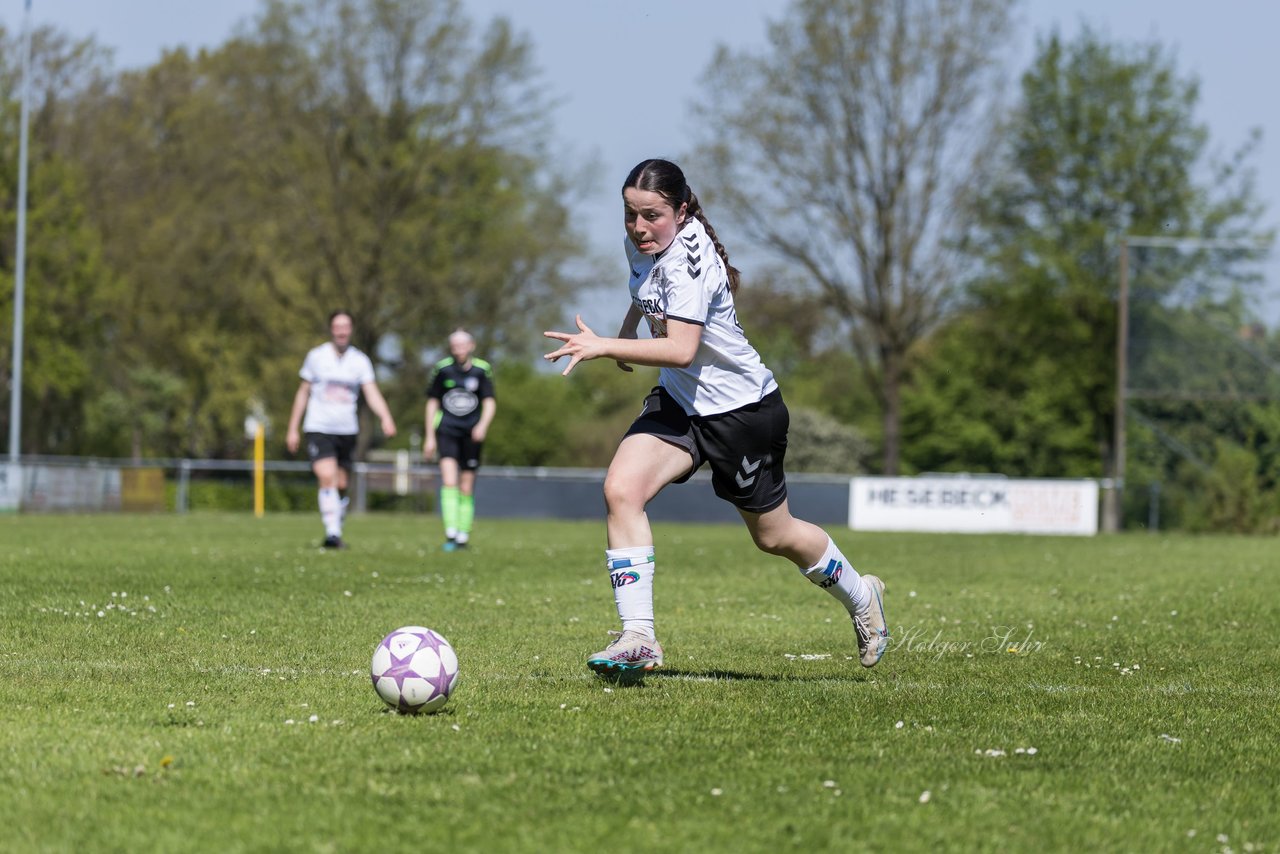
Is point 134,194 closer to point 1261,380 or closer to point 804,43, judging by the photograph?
point 804,43

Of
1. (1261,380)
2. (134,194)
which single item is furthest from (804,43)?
(134,194)

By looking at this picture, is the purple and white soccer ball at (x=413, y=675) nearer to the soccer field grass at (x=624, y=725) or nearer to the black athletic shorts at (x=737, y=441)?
the soccer field grass at (x=624, y=725)

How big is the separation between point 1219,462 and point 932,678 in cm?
2306

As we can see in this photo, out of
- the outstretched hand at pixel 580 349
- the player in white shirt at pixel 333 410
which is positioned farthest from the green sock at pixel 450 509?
the outstretched hand at pixel 580 349

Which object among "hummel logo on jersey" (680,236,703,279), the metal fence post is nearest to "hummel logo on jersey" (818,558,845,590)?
"hummel logo on jersey" (680,236,703,279)

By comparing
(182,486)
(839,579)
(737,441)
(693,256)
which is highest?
(693,256)

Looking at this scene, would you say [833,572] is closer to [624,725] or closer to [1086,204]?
[624,725]

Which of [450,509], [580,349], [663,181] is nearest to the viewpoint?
[580,349]

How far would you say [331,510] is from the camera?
14.5 m

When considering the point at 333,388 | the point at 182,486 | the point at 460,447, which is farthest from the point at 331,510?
the point at 182,486

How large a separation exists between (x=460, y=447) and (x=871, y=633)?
388 inches

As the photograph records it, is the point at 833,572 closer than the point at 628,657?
No

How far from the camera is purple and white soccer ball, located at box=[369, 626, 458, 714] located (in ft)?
16.5

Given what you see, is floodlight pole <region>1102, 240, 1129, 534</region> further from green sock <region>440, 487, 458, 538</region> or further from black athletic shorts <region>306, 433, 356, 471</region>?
black athletic shorts <region>306, 433, 356, 471</region>
